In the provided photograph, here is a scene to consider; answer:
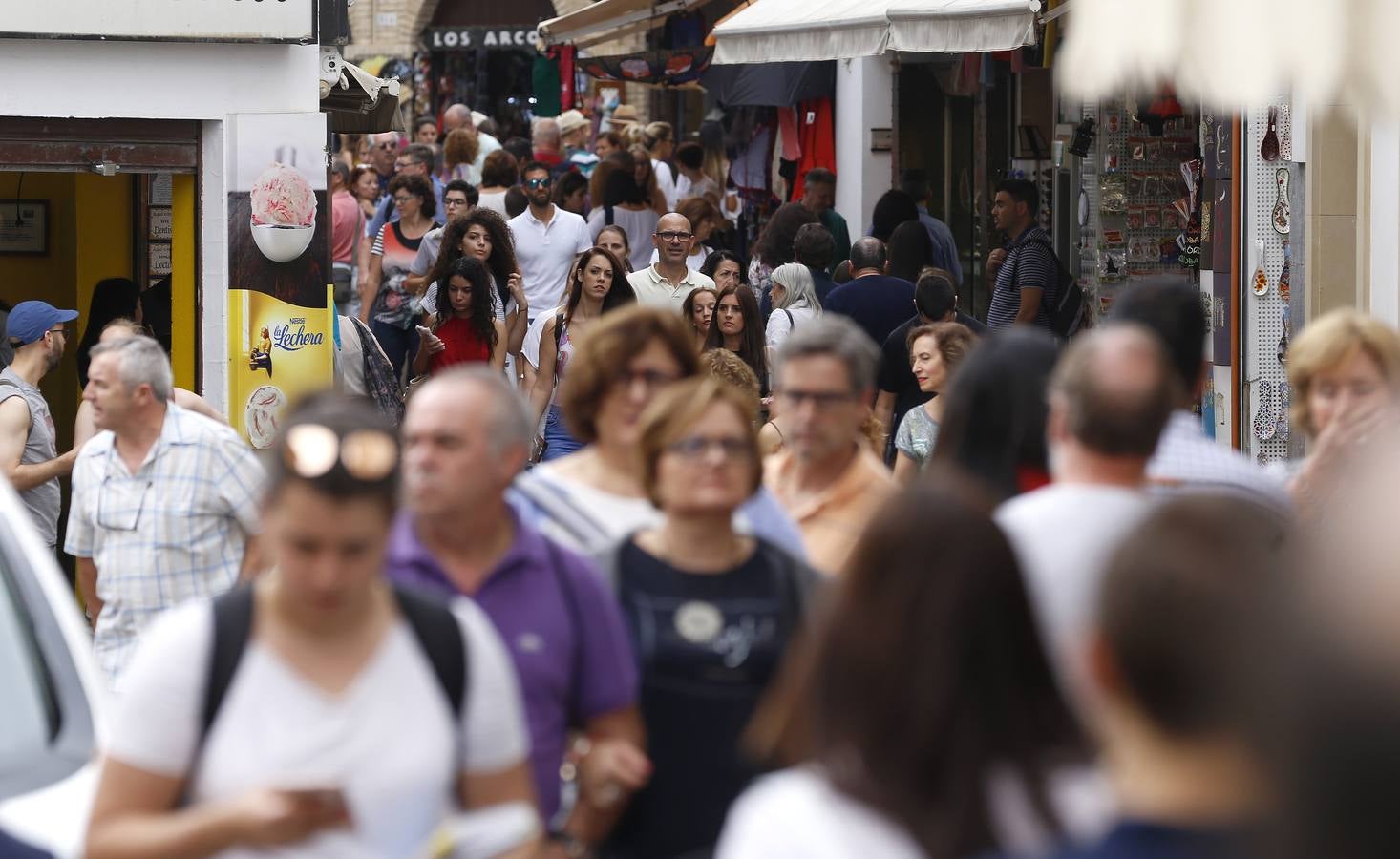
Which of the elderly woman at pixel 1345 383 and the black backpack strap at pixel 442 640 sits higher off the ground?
the elderly woman at pixel 1345 383

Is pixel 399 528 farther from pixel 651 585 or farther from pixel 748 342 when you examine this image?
pixel 748 342

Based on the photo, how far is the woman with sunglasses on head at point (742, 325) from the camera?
10.7m

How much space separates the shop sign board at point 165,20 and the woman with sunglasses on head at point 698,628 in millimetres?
6505

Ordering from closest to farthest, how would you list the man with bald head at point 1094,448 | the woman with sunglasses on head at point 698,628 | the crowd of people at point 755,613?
the crowd of people at point 755,613 < the man with bald head at point 1094,448 < the woman with sunglasses on head at point 698,628

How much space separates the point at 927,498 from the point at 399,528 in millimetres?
1670

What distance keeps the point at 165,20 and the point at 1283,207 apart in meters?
5.28

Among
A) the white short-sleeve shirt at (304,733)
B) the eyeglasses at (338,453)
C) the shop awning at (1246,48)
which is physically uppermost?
the shop awning at (1246,48)

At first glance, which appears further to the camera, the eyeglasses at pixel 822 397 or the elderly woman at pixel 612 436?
the eyeglasses at pixel 822 397

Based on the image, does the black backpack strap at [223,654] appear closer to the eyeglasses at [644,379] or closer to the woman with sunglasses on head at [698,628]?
the woman with sunglasses on head at [698,628]

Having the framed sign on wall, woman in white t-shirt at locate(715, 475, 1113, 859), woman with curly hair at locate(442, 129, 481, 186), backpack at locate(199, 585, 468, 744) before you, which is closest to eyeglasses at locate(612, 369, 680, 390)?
backpack at locate(199, 585, 468, 744)

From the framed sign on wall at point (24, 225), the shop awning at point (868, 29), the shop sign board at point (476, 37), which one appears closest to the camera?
the shop awning at point (868, 29)

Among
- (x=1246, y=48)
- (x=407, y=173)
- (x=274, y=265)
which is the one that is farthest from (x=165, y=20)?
(x=1246, y=48)

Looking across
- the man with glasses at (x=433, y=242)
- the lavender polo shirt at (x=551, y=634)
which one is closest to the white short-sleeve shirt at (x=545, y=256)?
the man with glasses at (x=433, y=242)

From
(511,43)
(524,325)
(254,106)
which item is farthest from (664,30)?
(511,43)
